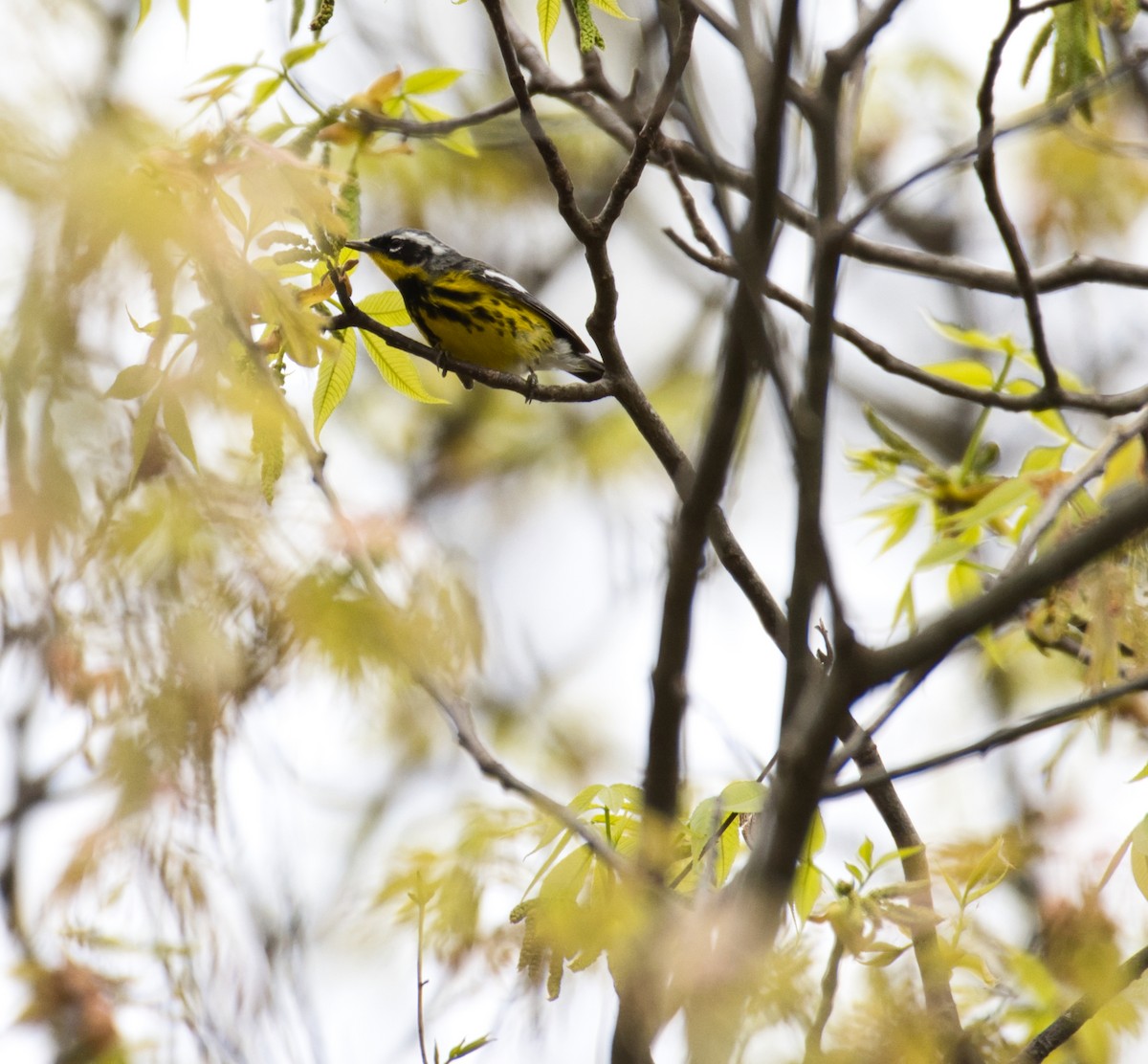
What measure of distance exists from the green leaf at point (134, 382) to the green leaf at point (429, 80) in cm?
90

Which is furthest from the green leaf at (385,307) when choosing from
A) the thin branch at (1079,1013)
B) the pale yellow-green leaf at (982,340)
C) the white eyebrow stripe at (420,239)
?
the white eyebrow stripe at (420,239)

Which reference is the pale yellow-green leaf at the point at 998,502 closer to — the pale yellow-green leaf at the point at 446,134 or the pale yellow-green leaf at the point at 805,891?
the pale yellow-green leaf at the point at 805,891

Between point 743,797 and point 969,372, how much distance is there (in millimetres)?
1386

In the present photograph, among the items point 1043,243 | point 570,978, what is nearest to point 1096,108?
point 1043,243

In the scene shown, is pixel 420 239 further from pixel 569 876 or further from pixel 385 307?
pixel 569 876

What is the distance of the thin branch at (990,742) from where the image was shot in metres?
1.55

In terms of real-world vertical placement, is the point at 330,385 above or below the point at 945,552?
above

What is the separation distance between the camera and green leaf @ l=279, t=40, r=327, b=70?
2.22 meters

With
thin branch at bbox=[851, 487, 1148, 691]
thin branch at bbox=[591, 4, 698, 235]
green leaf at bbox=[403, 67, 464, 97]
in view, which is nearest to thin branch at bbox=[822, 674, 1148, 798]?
thin branch at bbox=[851, 487, 1148, 691]

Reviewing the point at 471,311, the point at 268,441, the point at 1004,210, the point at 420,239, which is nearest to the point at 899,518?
the point at 1004,210

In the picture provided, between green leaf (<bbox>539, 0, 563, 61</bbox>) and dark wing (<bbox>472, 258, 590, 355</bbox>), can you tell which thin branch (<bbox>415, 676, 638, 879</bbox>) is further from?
dark wing (<bbox>472, 258, 590, 355</bbox>)

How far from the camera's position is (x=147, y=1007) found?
116 inches

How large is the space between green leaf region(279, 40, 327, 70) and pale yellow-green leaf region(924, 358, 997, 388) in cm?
151

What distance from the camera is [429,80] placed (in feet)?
8.30
